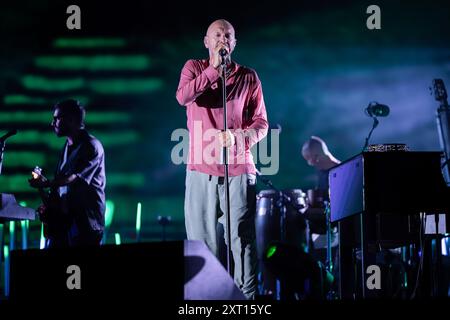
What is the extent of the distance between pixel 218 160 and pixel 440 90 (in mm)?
3680

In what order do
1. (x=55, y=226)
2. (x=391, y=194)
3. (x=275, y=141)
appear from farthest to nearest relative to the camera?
(x=275, y=141), (x=55, y=226), (x=391, y=194)

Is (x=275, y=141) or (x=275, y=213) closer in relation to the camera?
(x=275, y=141)

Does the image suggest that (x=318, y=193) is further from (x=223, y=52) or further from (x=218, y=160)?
(x=223, y=52)

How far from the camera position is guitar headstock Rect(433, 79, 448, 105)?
23.7 feet

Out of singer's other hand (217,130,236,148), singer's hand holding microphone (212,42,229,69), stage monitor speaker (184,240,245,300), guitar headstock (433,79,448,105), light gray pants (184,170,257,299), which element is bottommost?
stage monitor speaker (184,240,245,300)

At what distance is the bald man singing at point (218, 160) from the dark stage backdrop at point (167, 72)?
309 cm

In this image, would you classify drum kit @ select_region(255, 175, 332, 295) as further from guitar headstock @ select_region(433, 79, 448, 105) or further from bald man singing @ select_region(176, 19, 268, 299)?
bald man singing @ select_region(176, 19, 268, 299)

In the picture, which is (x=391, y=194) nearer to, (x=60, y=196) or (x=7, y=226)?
(x=60, y=196)

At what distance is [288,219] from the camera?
8.05 meters

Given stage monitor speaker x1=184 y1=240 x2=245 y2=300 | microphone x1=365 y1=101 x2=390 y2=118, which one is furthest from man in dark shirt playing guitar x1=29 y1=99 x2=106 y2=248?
microphone x1=365 y1=101 x2=390 y2=118

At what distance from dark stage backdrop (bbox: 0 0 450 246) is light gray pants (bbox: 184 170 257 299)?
318cm

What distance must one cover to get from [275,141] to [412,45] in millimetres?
2709

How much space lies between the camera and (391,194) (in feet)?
13.1

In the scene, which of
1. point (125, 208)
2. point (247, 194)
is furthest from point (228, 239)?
point (125, 208)
